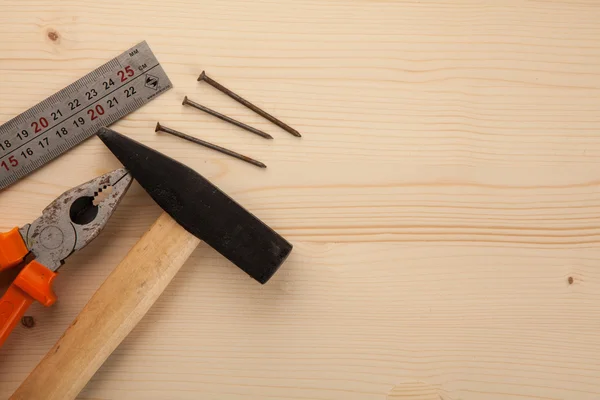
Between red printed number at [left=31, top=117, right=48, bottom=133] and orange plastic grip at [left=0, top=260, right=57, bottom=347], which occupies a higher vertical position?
red printed number at [left=31, top=117, right=48, bottom=133]

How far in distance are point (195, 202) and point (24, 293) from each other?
48cm

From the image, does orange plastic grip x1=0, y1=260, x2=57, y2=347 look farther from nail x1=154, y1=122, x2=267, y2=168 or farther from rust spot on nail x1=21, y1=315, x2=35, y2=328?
nail x1=154, y1=122, x2=267, y2=168

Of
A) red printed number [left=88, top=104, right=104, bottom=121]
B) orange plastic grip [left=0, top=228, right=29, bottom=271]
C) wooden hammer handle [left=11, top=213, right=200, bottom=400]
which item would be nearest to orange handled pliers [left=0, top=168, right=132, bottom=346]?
orange plastic grip [left=0, top=228, right=29, bottom=271]

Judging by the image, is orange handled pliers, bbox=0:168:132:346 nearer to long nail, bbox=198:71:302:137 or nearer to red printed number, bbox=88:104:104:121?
red printed number, bbox=88:104:104:121

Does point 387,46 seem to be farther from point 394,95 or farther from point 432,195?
point 432,195

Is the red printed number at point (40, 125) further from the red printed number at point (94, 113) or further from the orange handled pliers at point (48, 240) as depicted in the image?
the orange handled pliers at point (48, 240)

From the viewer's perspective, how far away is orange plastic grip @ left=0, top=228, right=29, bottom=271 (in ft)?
4.44

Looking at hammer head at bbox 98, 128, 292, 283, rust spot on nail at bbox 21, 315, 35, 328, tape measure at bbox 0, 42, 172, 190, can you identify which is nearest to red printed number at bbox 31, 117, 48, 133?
tape measure at bbox 0, 42, 172, 190

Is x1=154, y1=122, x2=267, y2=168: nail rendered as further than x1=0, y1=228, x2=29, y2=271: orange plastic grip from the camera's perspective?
Yes

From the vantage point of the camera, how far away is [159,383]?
1523 millimetres

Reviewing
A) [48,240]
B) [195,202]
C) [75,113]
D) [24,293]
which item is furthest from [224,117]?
[24,293]

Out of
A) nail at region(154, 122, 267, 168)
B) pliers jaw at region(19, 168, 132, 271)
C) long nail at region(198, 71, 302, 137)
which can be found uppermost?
long nail at region(198, 71, 302, 137)

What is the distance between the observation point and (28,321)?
151 centimetres

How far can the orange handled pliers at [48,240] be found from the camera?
53.5 inches
